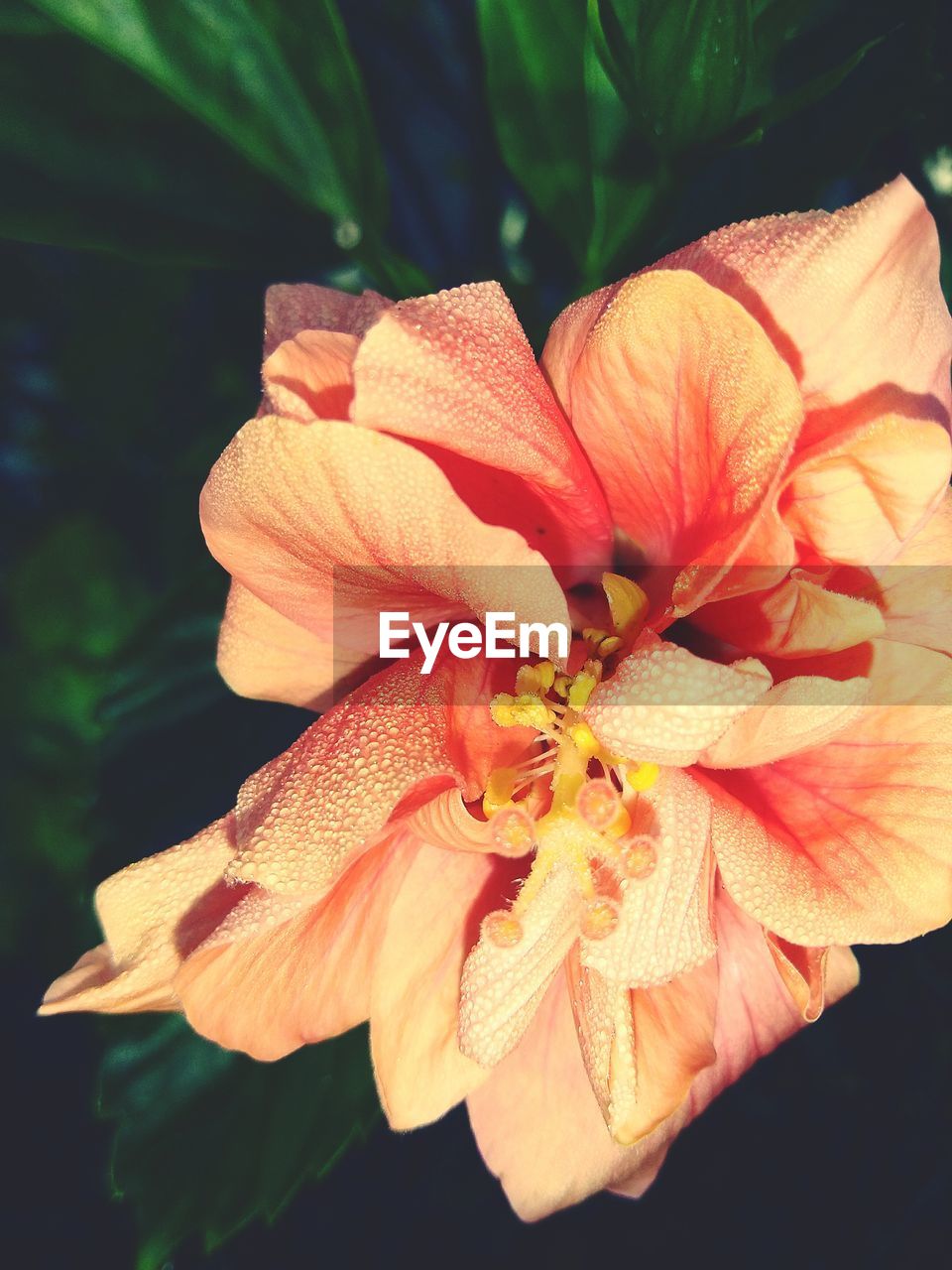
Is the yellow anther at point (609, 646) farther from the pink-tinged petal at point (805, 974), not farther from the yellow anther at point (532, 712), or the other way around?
the pink-tinged petal at point (805, 974)

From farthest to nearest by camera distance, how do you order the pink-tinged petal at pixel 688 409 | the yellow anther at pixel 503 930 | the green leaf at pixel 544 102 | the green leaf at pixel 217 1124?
the green leaf at pixel 217 1124 → the green leaf at pixel 544 102 → the yellow anther at pixel 503 930 → the pink-tinged petal at pixel 688 409

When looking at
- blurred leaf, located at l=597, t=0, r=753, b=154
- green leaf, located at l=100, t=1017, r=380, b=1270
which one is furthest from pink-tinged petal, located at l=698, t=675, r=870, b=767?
green leaf, located at l=100, t=1017, r=380, b=1270

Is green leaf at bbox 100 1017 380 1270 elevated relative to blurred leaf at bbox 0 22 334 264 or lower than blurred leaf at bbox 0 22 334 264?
lower

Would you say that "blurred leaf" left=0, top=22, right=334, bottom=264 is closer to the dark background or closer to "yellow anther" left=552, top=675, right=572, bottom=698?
the dark background

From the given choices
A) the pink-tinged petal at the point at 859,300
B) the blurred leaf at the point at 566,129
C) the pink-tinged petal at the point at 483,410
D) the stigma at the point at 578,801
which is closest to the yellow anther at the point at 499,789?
the stigma at the point at 578,801

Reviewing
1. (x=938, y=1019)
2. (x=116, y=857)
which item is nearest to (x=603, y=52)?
(x=116, y=857)

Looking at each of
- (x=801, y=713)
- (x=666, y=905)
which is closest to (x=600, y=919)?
(x=666, y=905)

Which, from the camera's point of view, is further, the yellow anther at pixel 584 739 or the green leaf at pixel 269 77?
the green leaf at pixel 269 77

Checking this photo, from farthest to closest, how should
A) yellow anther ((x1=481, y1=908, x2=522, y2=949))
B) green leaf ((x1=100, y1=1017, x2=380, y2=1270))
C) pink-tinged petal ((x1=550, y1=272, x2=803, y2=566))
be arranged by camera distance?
green leaf ((x1=100, y1=1017, x2=380, y2=1270)), yellow anther ((x1=481, y1=908, x2=522, y2=949)), pink-tinged petal ((x1=550, y1=272, x2=803, y2=566))
